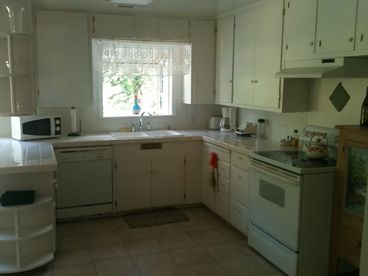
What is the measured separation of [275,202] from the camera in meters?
3.33

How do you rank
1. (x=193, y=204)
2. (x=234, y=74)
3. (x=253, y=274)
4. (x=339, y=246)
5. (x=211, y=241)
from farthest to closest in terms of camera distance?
1. (x=193, y=204)
2. (x=234, y=74)
3. (x=211, y=241)
4. (x=253, y=274)
5. (x=339, y=246)

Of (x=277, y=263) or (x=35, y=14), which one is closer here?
(x=277, y=263)

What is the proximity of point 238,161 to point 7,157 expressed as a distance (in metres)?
2.17

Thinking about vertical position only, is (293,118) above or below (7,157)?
above

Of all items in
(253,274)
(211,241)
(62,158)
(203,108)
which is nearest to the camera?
(253,274)

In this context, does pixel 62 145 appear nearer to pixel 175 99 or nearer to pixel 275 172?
pixel 175 99

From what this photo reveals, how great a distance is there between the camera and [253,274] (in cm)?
331

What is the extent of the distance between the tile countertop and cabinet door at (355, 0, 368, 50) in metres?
1.36

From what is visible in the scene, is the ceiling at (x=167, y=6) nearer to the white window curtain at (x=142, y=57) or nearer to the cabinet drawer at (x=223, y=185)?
the white window curtain at (x=142, y=57)

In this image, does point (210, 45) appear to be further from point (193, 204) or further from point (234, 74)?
point (193, 204)

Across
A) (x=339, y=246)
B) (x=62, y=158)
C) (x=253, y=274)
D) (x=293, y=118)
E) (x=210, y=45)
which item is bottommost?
(x=253, y=274)

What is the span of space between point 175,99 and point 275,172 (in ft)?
7.85

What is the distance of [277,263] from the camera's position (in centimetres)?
334

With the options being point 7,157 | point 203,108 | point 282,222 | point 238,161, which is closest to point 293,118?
point 238,161
